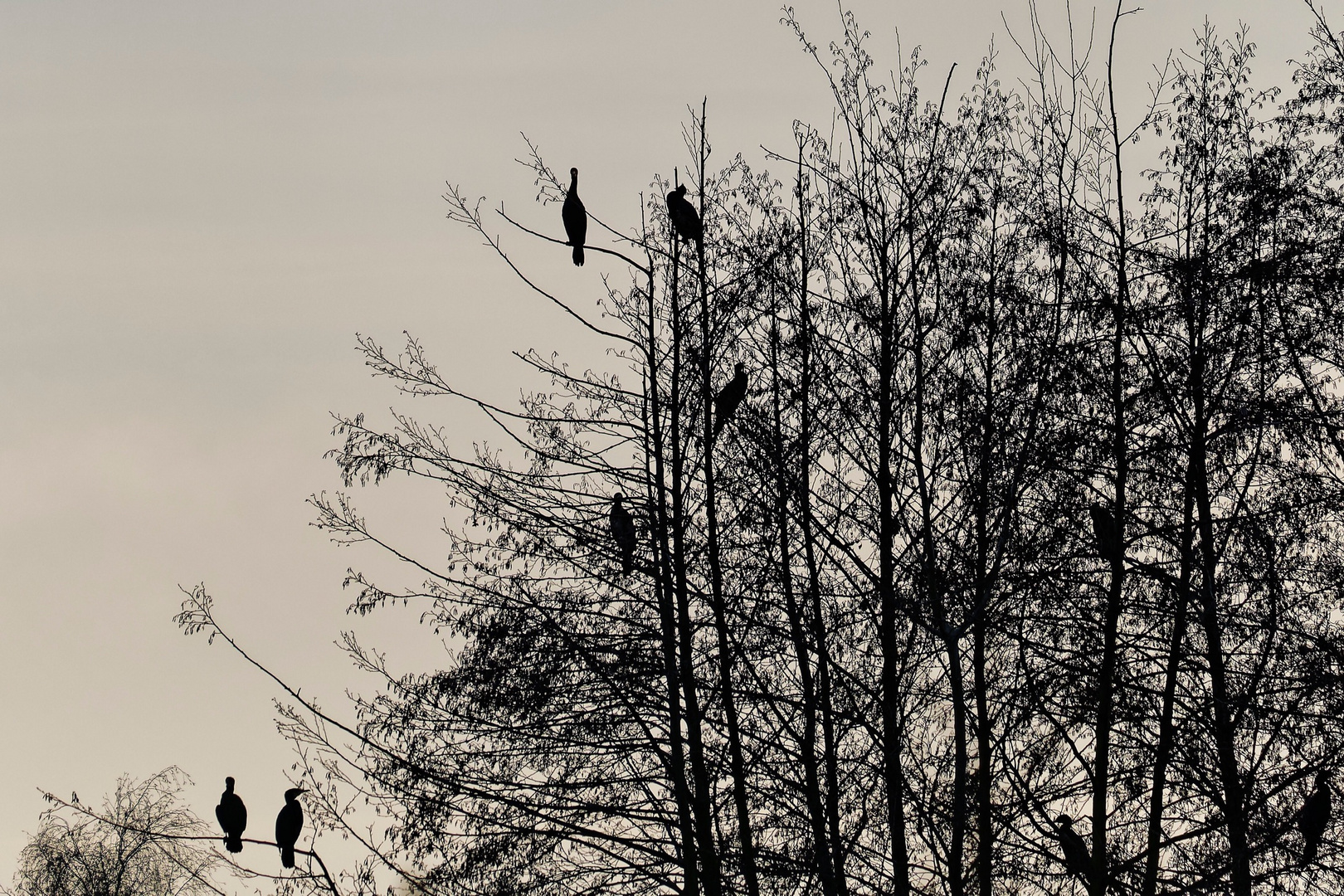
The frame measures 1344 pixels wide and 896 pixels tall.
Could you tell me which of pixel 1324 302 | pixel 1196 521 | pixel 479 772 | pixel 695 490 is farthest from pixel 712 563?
pixel 1324 302

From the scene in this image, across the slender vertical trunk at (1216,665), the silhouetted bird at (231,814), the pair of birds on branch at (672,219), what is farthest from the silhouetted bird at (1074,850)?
the silhouetted bird at (231,814)

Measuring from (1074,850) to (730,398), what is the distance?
352cm

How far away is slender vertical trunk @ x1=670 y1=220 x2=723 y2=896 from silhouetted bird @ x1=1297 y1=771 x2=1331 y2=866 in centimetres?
358

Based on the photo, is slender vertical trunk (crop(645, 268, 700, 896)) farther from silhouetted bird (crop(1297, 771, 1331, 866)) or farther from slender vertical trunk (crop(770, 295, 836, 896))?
silhouetted bird (crop(1297, 771, 1331, 866))

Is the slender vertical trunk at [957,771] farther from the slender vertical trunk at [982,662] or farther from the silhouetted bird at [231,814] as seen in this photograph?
the silhouetted bird at [231,814]

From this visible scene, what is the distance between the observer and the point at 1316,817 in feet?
26.0

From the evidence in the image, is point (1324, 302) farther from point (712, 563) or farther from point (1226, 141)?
point (712, 563)

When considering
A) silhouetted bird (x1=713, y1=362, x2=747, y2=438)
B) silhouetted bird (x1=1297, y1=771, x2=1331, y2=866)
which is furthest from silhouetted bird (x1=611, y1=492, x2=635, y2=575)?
silhouetted bird (x1=1297, y1=771, x2=1331, y2=866)

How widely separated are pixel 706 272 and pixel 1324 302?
4693mm

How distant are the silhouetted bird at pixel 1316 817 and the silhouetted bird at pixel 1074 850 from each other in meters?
1.31

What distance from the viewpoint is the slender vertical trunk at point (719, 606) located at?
7.81m

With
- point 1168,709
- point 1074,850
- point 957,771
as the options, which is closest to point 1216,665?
point 1168,709

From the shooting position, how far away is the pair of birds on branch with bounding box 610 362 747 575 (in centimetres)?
804

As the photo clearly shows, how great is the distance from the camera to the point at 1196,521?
28.9ft
